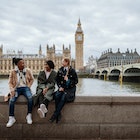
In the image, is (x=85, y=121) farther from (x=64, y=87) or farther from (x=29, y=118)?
(x=29, y=118)

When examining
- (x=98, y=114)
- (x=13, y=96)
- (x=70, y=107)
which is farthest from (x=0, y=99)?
(x=98, y=114)

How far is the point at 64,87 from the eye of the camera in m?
5.07

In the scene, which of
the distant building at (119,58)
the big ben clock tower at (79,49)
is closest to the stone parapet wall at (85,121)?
the big ben clock tower at (79,49)

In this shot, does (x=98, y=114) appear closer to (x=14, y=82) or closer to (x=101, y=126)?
(x=101, y=126)

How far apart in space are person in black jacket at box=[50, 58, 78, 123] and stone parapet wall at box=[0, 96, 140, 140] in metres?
0.18

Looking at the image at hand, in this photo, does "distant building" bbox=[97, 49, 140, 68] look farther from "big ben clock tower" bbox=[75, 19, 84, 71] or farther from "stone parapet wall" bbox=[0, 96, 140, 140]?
"stone parapet wall" bbox=[0, 96, 140, 140]

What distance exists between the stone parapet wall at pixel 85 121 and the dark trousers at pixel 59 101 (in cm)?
19

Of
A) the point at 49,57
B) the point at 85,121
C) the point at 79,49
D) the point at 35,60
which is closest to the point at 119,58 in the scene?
the point at 79,49

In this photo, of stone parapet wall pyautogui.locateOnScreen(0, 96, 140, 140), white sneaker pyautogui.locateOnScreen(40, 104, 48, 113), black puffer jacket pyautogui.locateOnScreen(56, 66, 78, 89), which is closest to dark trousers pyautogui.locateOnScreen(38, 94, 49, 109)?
white sneaker pyautogui.locateOnScreen(40, 104, 48, 113)

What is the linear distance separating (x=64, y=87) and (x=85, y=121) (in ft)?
2.55

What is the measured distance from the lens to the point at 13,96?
504 cm

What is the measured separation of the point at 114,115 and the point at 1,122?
2.14m

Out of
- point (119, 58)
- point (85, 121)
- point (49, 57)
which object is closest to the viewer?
point (85, 121)

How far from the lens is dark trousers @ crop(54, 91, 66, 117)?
503cm
